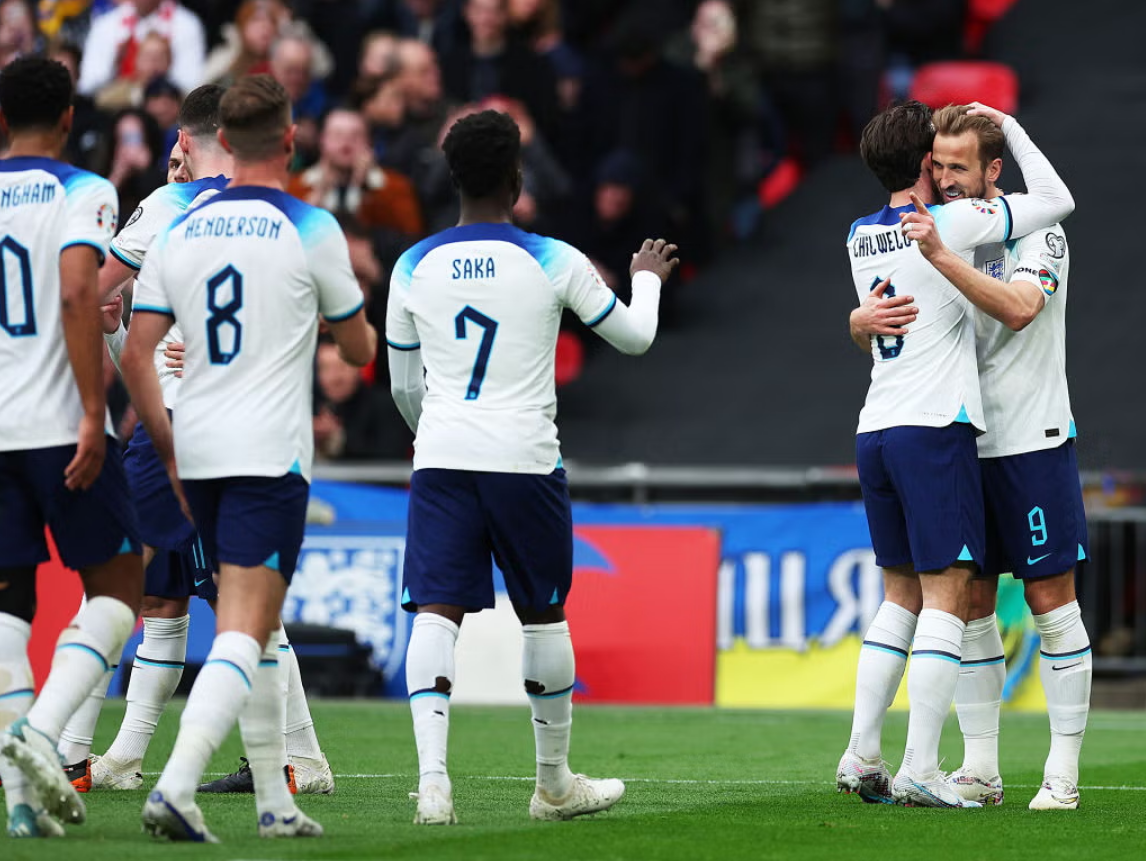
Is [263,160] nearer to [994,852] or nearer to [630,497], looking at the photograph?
[994,852]

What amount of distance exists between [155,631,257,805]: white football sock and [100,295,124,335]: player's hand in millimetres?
2307

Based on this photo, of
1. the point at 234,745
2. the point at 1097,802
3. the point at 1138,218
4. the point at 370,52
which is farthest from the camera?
the point at 1138,218

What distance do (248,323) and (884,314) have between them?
8.43 ft

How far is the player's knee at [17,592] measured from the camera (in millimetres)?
6391

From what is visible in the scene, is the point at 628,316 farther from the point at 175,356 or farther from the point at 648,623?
the point at 648,623

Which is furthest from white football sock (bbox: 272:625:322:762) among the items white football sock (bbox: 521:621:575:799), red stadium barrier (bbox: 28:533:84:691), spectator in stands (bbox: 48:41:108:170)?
spectator in stands (bbox: 48:41:108:170)

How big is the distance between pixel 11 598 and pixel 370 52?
12.2 meters

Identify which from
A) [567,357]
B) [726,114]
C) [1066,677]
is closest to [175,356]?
[1066,677]

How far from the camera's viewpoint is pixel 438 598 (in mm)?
6684

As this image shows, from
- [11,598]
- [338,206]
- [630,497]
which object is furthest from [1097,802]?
[338,206]

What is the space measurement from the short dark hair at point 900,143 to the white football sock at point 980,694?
1.82m

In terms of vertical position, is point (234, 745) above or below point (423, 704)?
below

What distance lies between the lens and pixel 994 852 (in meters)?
6.27

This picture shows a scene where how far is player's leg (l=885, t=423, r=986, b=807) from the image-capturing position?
7406 millimetres
